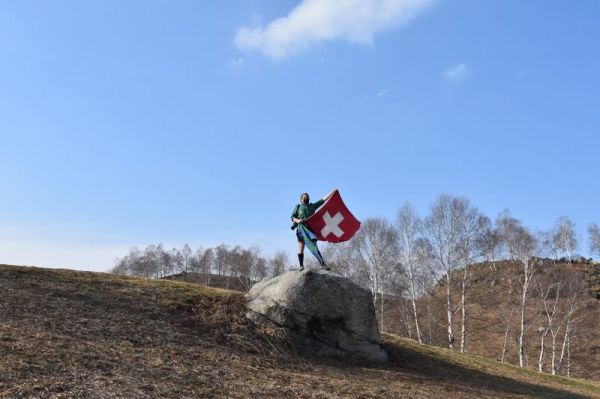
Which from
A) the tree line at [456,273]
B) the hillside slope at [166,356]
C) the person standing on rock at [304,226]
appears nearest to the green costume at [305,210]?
the person standing on rock at [304,226]

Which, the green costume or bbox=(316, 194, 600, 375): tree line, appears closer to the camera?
the green costume

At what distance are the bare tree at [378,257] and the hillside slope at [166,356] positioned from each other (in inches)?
1141

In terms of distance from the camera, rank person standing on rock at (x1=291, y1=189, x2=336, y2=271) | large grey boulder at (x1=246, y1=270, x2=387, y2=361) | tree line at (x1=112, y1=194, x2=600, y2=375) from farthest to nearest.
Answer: tree line at (x1=112, y1=194, x2=600, y2=375) → person standing on rock at (x1=291, y1=189, x2=336, y2=271) → large grey boulder at (x1=246, y1=270, x2=387, y2=361)

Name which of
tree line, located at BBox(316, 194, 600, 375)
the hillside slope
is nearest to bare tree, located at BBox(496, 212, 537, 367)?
tree line, located at BBox(316, 194, 600, 375)

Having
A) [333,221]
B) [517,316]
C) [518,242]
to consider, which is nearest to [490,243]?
[518,242]

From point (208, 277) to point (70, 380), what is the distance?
80468 millimetres

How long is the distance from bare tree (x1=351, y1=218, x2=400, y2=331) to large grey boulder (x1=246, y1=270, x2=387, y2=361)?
3121 centimetres

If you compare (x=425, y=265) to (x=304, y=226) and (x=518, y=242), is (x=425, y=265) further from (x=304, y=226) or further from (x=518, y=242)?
(x=304, y=226)

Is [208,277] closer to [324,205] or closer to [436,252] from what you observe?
[436,252]

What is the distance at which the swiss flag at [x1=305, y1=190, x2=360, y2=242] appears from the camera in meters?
15.1

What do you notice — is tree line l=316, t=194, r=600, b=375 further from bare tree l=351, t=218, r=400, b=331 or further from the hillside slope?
the hillside slope

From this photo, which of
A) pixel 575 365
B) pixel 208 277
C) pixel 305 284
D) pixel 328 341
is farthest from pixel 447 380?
pixel 208 277

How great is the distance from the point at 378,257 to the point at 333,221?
3212cm

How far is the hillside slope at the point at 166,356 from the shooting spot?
7.50m
